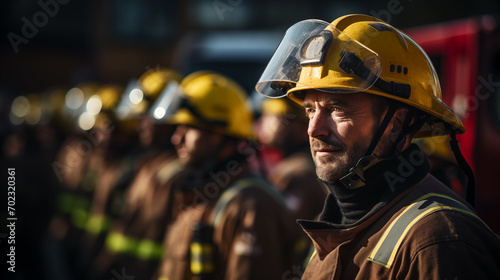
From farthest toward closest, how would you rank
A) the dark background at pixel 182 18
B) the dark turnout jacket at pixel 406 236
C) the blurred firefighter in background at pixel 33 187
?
the dark background at pixel 182 18 → the blurred firefighter in background at pixel 33 187 → the dark turnout jacket at pixel 406 236

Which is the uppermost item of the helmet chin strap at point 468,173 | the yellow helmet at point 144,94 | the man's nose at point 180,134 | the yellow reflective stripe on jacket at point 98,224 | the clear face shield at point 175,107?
the yellow helmet at point 144,94

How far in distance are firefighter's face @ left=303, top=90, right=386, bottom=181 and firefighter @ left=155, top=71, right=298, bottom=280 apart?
1.29m

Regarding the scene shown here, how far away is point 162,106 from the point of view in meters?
4.77

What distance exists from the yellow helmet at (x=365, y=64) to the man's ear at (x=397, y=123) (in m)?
0.07

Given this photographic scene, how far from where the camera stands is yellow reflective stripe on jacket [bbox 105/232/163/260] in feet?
17.4

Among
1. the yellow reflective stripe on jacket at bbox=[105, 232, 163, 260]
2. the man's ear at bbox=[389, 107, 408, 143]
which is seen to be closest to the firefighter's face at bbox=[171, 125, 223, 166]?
the yellow reflective stripe on jacket at bbox=[105, 232, 163, 260]

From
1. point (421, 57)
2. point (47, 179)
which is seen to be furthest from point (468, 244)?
point (47, 179)

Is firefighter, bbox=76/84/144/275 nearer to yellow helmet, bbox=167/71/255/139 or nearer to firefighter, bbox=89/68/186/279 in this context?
firefighter, bbox=89/68/186/279

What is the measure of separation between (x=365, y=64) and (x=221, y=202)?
1684mm

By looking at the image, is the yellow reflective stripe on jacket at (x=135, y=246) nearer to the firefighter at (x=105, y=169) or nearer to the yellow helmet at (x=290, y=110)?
the firefighter at (x=105, y=169)

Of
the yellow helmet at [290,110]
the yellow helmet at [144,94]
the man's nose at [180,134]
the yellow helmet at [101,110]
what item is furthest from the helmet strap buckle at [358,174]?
the yellow helmet at [101,110]

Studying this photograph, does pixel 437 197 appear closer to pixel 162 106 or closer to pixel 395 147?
pixel 395 147

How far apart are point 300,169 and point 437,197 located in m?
3.21

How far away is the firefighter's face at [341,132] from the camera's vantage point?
92.7 inches
